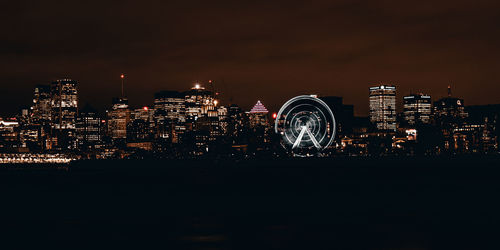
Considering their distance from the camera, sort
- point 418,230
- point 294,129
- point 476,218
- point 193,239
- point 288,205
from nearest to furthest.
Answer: point 193,239, point 418,230, point 476,218, point 288,205, point 294,129

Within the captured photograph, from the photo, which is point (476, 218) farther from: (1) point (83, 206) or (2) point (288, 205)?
(1) point (83, 206)

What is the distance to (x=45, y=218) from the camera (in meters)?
51.7

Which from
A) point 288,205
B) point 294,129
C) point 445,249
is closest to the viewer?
point 445,249

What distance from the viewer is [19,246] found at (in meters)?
35.2

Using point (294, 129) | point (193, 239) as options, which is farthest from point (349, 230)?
point (294, 129)

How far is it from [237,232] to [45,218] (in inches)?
754

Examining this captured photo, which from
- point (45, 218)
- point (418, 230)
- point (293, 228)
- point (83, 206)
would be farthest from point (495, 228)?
point (83, 206)

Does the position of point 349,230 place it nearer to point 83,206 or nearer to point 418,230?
point 418,230

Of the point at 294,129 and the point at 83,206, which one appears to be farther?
the point at 294,129

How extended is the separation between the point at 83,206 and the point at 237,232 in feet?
95.9

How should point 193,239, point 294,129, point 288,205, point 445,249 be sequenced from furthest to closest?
point 294,129 → point 288,205 → point 193,239 → point 445,249

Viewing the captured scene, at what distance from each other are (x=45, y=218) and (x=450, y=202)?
137 feet

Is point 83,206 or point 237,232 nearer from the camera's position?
point 237,232

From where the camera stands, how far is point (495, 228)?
1619 inches
